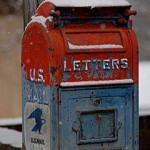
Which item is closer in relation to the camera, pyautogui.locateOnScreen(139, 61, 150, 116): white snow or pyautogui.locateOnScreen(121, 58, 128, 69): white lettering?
pyautogui.locateOnScreen(121, 58, 128, 69): white lettering

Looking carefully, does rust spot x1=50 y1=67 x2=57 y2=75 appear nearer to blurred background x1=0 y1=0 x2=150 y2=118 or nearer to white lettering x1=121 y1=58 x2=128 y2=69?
white lettering x1=121 y1=58 x2=128 y2=69

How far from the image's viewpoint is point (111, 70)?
4871mm

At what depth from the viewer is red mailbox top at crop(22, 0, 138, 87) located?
4.72 m

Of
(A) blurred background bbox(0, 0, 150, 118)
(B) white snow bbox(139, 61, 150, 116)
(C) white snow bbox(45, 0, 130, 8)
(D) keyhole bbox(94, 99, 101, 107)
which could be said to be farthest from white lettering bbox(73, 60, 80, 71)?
(A) blurred background bbox(0, 0, 150, 118)

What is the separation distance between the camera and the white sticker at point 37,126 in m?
4.80

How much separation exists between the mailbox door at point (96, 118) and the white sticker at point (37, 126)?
0.36ft

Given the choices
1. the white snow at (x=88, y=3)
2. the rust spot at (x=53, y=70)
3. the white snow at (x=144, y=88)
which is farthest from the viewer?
the white snow at (x=144, y=88)

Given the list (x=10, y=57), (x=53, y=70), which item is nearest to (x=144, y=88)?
(x=10, y=57)

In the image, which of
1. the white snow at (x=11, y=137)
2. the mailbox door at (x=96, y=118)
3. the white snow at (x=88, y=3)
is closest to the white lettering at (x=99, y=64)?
the mailbox door at (x=96, y=118)

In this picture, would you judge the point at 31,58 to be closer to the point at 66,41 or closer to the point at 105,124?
the point at 66,41

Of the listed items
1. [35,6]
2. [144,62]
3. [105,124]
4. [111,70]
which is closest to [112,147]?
[105,124]

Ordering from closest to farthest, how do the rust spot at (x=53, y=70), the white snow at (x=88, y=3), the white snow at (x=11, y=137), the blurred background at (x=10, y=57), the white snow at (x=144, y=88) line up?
the rust spot at (x=53, y=70) < the white snow at (x=88, y=3) < the white snow at (x=11, y=137) < the white snow at (x=144, y=88) < the blurred background at (x=10, y=57)

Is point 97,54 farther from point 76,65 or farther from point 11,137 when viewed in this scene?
point 11,137

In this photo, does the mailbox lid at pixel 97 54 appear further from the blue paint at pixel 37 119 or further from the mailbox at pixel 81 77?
the blue paint at pixel 37 119
